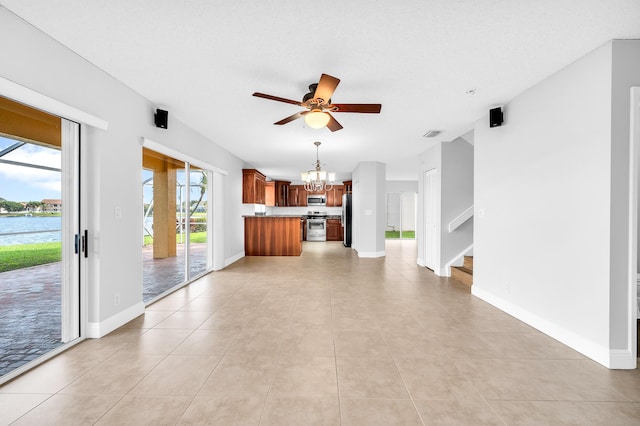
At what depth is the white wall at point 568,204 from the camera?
2.23 m

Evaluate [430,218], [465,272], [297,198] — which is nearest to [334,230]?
[297,198]

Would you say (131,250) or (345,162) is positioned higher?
(345,162)

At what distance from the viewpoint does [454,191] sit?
5.41m

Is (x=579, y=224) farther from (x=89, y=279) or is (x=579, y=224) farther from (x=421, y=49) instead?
(x=89, y=279)

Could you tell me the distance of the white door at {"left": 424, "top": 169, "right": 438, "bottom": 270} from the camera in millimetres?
5820

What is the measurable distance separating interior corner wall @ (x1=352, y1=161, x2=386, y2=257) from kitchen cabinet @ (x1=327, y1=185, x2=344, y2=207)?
3.96 m

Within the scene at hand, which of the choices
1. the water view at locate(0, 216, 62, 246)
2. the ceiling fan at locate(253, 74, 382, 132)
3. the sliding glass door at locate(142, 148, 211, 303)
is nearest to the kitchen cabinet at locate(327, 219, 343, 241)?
the sliding glass door at locate(142, 148, 211, 303)

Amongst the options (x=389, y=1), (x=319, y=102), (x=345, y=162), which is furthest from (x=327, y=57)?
(x=345, y=162)

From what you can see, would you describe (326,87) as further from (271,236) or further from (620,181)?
(271,236)

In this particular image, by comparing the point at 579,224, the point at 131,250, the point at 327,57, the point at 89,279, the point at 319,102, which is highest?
the point at 327,57

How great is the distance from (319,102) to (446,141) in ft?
11.9

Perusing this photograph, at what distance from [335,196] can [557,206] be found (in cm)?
909

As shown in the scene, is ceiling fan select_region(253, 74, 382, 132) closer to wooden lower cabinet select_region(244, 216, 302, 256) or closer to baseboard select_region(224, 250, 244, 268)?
baseboard select_region(224, 250, 244, 268)

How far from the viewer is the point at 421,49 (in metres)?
2.34
